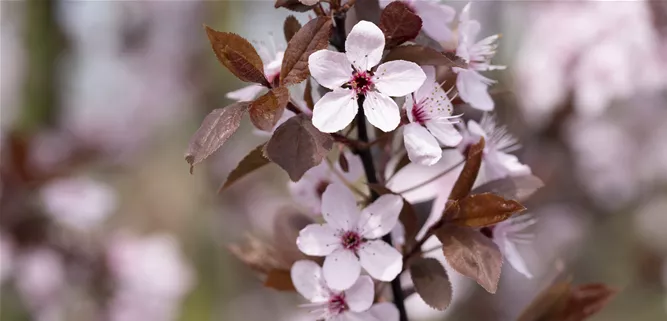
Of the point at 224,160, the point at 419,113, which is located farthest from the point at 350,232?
the point at 224,160

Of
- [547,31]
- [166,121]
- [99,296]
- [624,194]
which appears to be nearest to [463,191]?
[99,296]

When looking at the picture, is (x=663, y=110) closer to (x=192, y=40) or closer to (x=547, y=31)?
(x=547, y=31)

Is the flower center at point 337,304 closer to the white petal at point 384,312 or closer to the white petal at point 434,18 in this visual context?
the white petal at point 384,312

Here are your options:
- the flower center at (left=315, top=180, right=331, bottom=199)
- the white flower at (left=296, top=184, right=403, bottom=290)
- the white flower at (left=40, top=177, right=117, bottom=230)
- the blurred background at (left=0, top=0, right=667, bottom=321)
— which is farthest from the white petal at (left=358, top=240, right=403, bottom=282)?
the white flower at (left=40, top=177, right=117, bottom=230)

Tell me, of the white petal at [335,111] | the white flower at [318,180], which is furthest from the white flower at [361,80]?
the white flower at [318,180]

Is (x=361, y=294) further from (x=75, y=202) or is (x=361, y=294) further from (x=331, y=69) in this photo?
(x=75, y=202)

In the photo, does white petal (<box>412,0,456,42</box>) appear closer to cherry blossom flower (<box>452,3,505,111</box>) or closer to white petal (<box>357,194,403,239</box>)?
cherry blossom flower (<box>452,3,505,111</box>)
